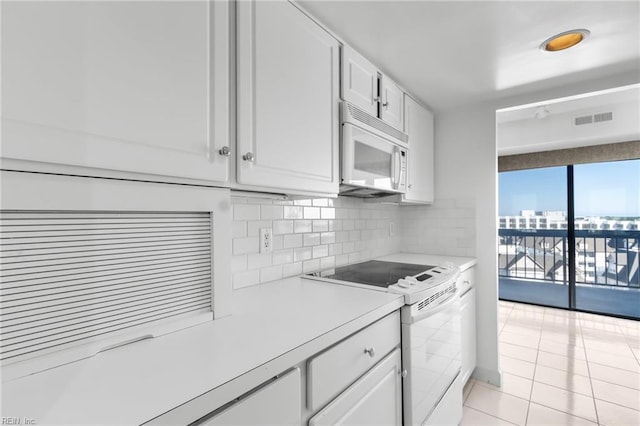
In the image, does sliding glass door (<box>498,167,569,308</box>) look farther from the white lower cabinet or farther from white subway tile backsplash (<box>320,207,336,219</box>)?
white subway tile backsplash (<box>320,207,336,219</box>)

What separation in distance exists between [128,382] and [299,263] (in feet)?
4.00

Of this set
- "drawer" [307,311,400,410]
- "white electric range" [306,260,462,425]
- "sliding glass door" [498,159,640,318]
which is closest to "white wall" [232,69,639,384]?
"white electric range" [306,260,462,425]

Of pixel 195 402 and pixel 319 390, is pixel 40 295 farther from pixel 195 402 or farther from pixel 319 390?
pixel 319 390

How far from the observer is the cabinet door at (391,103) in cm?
192

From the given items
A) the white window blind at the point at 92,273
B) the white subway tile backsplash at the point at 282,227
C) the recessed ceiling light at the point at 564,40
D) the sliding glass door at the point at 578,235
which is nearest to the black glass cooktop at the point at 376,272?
the white subway tile backsplash at the point at 282,227

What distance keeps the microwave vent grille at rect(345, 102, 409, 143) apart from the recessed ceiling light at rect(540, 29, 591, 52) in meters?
0.88

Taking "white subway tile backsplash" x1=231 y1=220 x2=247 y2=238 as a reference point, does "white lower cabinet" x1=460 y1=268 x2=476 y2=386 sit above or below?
below

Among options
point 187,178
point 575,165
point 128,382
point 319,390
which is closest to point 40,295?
point 128,382

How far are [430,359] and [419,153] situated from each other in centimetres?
154

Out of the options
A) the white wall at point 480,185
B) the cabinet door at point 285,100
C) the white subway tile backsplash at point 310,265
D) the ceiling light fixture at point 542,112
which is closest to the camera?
the cabinet door at point 285,100

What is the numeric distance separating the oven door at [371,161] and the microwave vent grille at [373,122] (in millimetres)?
59

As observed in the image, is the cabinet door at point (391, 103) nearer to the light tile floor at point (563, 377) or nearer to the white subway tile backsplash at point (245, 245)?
the white subway tile backsplash at point (245, 245)

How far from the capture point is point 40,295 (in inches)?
28.0

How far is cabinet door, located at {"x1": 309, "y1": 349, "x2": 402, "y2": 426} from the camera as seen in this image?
968 mm
